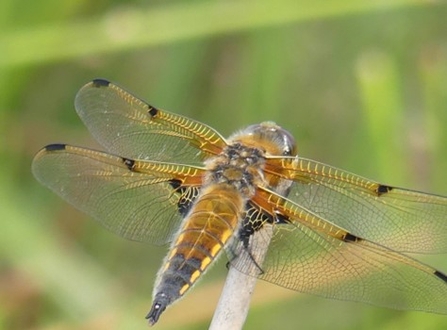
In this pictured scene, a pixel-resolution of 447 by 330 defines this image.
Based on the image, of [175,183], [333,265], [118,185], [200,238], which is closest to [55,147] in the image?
[118,185]

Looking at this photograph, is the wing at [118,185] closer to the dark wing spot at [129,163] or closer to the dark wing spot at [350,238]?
the dark wing spot at [129,163]

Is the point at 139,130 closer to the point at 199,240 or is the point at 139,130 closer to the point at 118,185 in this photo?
the point at 118,185

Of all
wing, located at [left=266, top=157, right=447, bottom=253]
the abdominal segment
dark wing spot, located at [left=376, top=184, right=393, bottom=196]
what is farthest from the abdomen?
dark wing spot, located at [left=376, top=184, right=393, bottom=196]

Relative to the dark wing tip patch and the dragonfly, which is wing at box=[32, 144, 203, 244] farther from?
the dark wing tip patch

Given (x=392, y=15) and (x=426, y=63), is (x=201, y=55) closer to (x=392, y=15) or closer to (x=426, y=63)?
(x=392, y=15)

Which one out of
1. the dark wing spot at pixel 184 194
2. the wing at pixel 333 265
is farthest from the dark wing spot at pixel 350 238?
the dark wing spot at pixel 184 194
